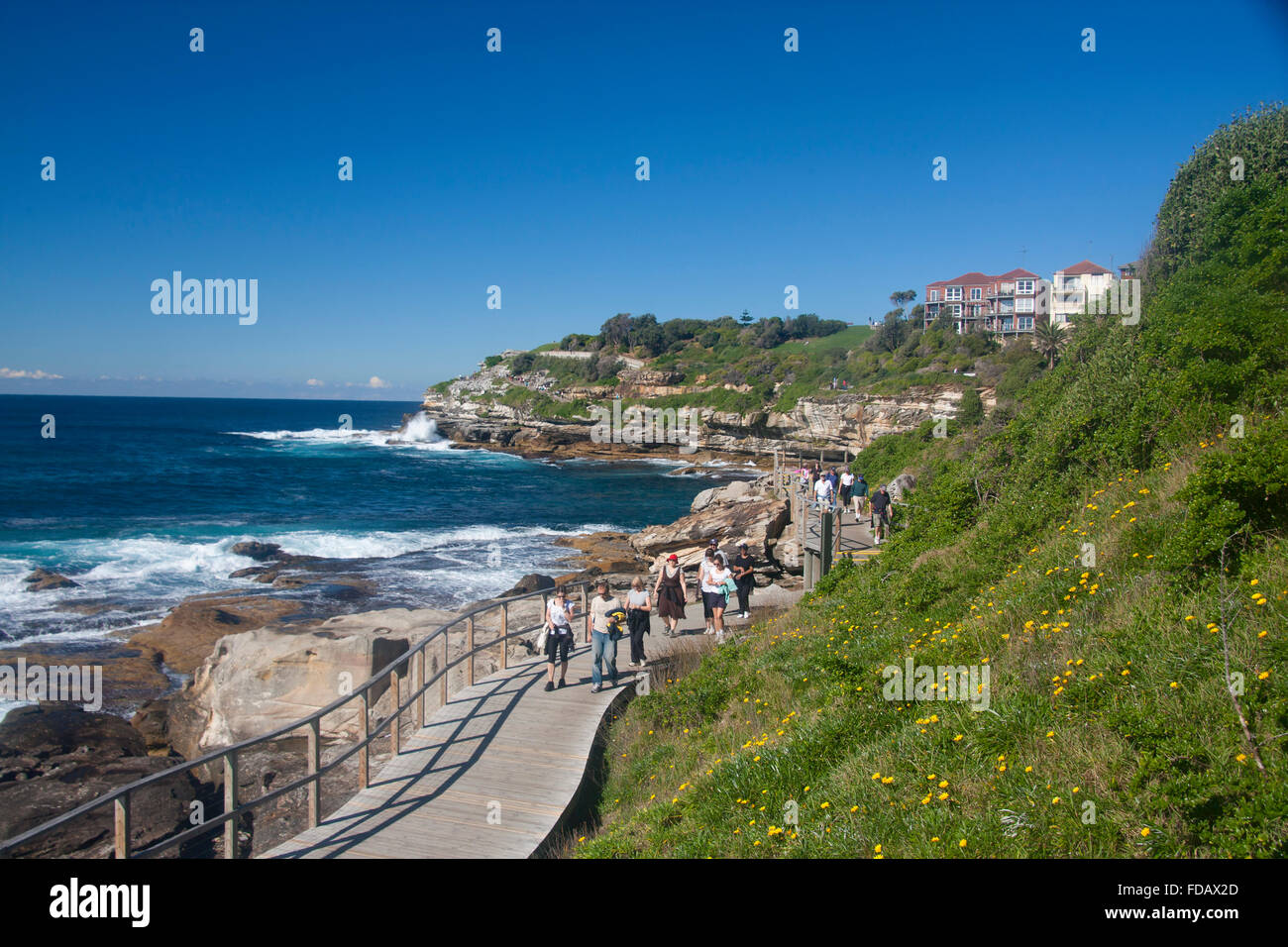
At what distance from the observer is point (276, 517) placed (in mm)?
41594

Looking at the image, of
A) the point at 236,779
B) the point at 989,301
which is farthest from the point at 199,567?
the point at 989,301

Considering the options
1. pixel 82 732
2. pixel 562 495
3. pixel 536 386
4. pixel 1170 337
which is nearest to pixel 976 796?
pixel 1170 337

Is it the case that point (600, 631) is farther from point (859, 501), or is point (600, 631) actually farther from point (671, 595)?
point (859, 501)

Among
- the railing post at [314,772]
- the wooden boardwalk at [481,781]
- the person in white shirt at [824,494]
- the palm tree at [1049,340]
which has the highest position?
the palm tree at [1049,340]

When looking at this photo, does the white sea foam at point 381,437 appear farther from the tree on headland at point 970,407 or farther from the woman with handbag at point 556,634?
the woman with handbag at point 556,634

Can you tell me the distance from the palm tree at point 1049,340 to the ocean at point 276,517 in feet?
81.6

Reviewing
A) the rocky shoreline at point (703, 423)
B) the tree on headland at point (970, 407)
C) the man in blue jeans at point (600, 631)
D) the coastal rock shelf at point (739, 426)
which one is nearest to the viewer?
the man in blue jeans at point (600, 631)

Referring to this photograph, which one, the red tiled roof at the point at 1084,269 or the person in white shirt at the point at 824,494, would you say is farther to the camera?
the red tiled roof at the point at 1084,269

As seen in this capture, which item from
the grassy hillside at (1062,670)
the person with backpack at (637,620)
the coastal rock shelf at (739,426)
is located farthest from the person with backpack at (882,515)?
the coastal rock shelf at (739,426)

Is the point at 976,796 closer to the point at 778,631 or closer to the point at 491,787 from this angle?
the point at 491,787

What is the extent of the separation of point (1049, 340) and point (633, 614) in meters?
45.5

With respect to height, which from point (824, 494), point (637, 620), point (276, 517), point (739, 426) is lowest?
point (276, 517)

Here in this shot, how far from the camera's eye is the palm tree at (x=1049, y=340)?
4650cm

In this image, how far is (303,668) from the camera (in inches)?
539
